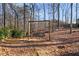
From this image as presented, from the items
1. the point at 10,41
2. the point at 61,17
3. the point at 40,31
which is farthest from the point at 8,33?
the point at 61,17

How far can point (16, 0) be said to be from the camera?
3.43 metres

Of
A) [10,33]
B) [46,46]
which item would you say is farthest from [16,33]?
[46,46]

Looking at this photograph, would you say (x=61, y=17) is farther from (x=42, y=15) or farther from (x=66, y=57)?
(x=66, y=57)

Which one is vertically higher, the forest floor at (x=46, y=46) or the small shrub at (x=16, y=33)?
the small shrub at (x=16, y=33)

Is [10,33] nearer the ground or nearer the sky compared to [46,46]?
nearer the sky

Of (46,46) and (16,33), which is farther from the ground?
(16,33)

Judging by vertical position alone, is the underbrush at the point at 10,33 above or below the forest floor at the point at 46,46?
above

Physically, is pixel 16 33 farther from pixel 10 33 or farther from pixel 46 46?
pixel 46 46

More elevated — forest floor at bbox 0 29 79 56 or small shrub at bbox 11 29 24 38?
small shrub at bbox 11 29 24 38

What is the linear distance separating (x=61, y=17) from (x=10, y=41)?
23.0 inches

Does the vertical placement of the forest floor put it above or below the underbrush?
below

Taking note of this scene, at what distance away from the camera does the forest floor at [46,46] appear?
3.41 m

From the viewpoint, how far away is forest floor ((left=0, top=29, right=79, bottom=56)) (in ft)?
11.2

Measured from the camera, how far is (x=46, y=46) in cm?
342
